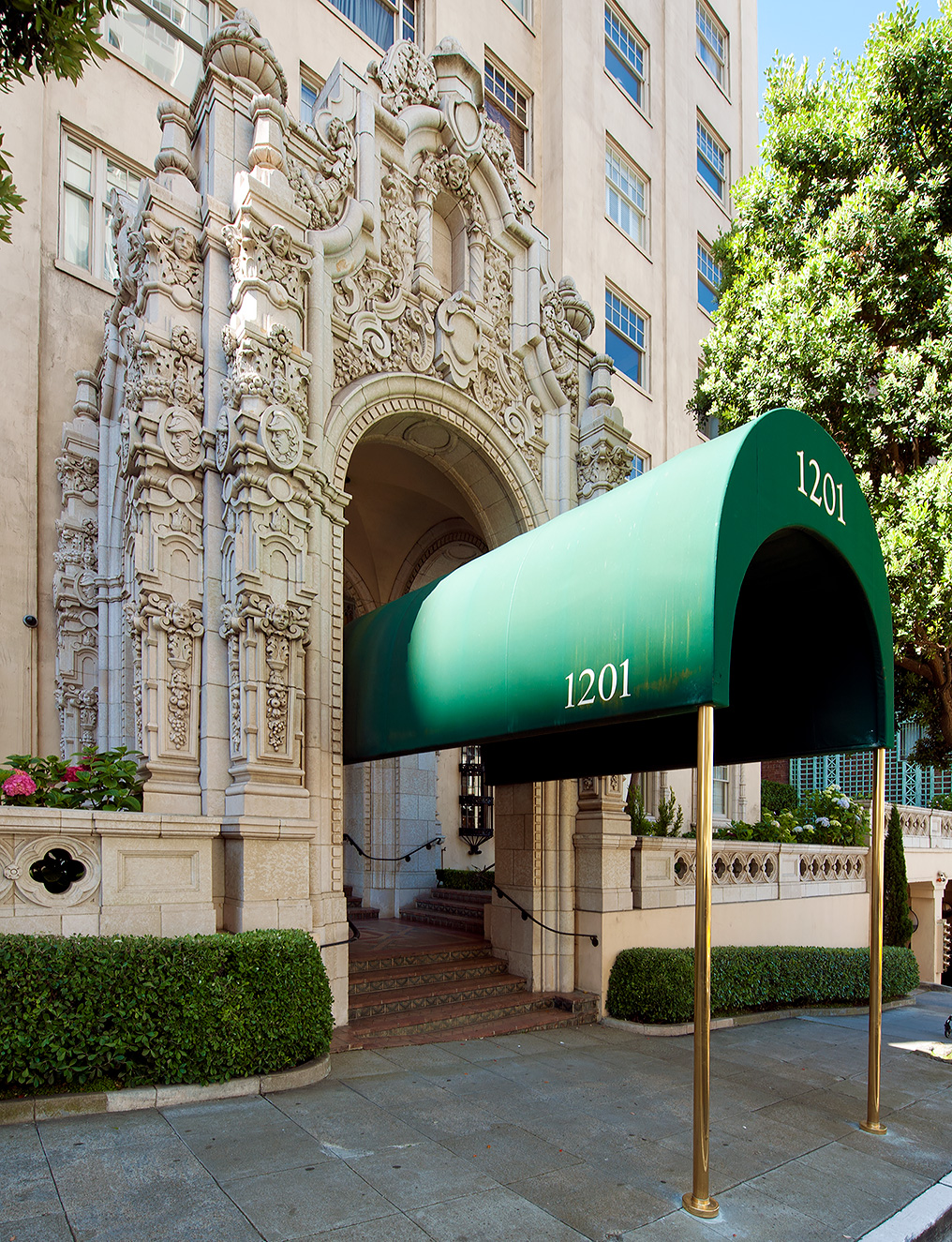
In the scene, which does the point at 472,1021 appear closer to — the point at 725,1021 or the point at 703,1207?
the point at 725,1021

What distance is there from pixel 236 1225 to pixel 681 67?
3016 cm

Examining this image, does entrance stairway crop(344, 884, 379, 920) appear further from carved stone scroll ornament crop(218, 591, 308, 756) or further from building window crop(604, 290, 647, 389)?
building window crop(604, 290, 647, 389)

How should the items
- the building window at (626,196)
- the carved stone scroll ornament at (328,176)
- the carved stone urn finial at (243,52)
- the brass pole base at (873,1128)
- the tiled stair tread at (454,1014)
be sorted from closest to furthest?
1. the brass pole base at (873,1128)
2. the tiled stair tread at (454,1014)
3. the carved stone urn finial at (243,52)
4. the carved stone scroll ornament at (328,176)
5. the building window at (626,196)

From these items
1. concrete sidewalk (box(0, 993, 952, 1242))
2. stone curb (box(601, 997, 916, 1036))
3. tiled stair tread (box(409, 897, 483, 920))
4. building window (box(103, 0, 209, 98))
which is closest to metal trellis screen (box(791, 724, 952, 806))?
stone curb (box(601, 997, 916, 1036))

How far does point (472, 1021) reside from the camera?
946 cm

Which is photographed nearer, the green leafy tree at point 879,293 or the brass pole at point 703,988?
the brass pole at point 703,988

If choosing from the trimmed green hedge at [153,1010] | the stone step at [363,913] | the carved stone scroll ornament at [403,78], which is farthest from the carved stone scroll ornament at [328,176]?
the stone step at [363,913]

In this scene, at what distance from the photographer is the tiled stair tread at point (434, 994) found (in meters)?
9.23

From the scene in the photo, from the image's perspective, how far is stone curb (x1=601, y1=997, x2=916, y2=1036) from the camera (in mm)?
9856

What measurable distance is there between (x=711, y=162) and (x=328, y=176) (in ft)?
71.6

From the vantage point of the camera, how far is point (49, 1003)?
6.01 meters

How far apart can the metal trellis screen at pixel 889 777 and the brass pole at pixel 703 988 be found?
2359 cm

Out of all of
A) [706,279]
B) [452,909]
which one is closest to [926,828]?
[452,909]

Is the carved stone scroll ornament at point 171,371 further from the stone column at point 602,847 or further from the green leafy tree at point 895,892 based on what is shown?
the green leafy tree at point 895,892
